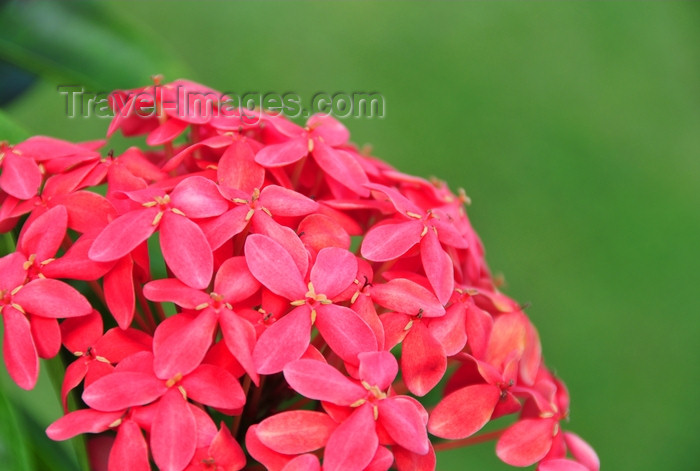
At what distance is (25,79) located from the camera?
2.09 feet

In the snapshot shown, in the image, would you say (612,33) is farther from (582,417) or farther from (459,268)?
(459,268)

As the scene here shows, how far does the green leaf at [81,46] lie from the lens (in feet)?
1.94

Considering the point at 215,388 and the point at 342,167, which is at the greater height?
the point at 342,167

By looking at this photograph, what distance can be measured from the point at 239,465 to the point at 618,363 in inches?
47.0

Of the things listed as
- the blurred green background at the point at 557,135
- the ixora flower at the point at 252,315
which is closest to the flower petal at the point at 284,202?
the ixora flower at the point at 252,315

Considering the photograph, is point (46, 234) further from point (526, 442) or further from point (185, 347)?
point (526, 442)

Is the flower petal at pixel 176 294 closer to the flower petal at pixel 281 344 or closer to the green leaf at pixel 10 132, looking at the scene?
the flower petal at pixel 281 344

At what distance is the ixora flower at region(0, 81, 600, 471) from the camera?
342mm

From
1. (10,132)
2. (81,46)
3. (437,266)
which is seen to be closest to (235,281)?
(437,266)

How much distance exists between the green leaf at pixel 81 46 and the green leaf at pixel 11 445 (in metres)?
0.33

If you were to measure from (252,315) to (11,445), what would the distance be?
0.14m

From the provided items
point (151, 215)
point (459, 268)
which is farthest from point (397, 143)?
point (151, 215)

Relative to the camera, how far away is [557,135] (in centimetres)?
154

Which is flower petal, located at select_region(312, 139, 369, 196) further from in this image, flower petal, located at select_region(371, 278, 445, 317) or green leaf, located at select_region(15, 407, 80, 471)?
green leaf, located at select_region(15, 407, 80, 471)
